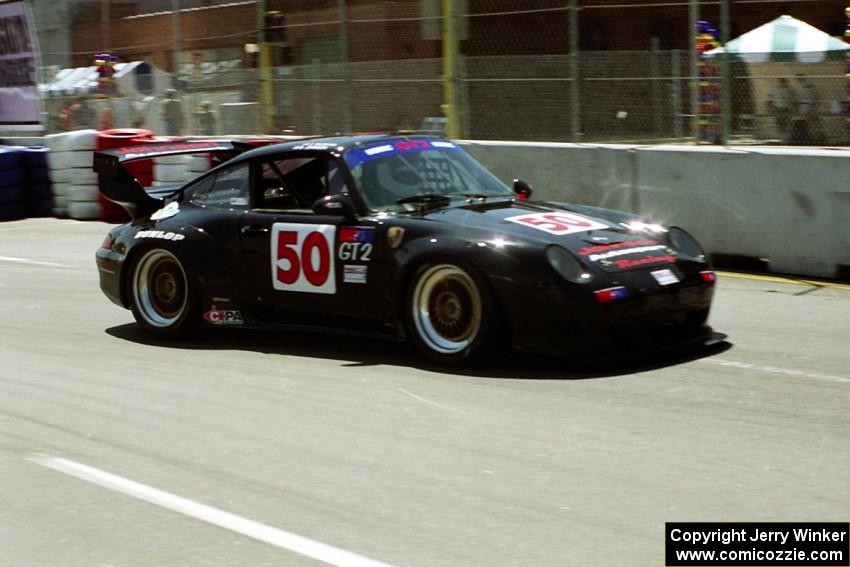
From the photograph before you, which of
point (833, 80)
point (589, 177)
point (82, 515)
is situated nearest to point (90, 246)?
point (589, 177)

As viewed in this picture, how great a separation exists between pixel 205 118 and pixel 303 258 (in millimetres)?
12400

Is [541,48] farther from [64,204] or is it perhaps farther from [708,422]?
[708,422]

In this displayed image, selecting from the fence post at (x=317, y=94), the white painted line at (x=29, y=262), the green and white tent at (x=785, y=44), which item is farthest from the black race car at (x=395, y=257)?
the fence post at (x=317, y=94)

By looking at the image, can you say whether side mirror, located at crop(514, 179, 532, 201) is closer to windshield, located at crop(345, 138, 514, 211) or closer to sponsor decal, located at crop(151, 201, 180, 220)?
windshield, located at crop(345, 138, 514, 211)

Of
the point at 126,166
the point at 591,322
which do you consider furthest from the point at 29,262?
the point at 591,322

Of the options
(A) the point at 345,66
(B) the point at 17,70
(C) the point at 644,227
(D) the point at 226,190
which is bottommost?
(C) the point at 644,227

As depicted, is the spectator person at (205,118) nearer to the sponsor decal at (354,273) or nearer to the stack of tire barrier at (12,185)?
the stack of tire barrier at (12,185)

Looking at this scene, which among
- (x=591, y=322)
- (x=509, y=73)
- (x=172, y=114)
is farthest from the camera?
(x=172, y=114)

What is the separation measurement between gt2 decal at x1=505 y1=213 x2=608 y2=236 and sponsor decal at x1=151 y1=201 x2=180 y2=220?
2.56 metres

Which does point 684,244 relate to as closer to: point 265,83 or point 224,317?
point 224,317

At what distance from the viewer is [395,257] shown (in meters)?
6.99

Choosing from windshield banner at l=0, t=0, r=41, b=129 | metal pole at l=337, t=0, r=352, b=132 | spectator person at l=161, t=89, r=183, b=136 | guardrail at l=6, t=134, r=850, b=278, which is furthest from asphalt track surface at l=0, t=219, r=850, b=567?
windshield banner at l=0, t=0, r=41, b=129

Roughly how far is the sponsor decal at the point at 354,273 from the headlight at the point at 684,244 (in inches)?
69.9

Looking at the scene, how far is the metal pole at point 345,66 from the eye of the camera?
16422 millimetres
